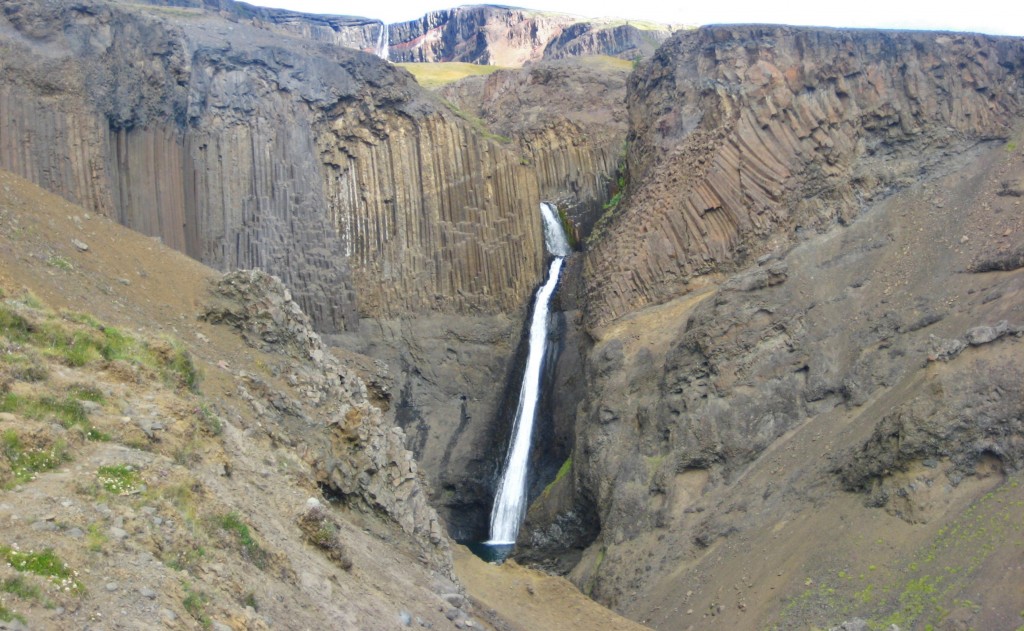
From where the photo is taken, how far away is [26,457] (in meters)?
10.4

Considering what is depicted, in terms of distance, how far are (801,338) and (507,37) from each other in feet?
264

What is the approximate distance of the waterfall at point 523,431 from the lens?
3894cm

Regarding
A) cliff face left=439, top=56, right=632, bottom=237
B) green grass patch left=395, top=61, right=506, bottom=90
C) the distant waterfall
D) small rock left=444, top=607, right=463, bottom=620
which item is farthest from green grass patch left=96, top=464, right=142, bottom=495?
the distant waterfall

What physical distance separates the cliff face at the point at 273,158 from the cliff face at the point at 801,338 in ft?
28.3

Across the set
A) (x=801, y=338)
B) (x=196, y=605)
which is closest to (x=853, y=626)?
(x=801, y=338)

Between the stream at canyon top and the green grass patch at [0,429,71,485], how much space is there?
26422 millimetres

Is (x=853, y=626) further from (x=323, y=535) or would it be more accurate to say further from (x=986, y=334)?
(x=323, y=535)

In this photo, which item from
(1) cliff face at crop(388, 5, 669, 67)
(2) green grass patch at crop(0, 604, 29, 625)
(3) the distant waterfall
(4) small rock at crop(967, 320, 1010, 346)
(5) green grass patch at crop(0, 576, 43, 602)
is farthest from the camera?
(3) the distant waterfall

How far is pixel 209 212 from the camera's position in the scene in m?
42.9

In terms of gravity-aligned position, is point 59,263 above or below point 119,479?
above

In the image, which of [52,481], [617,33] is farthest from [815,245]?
[617,33]

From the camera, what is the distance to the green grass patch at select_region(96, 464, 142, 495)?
10.6 m

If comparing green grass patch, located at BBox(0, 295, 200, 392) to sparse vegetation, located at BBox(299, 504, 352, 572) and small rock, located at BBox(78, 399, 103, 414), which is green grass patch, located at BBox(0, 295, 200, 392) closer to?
small rock, located at BBox(78, 399, 103, 414)

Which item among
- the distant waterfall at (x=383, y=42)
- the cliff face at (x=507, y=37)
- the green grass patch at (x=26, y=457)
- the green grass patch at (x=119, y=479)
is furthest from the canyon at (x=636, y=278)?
the distant waterfall at (x=383, y=42)
